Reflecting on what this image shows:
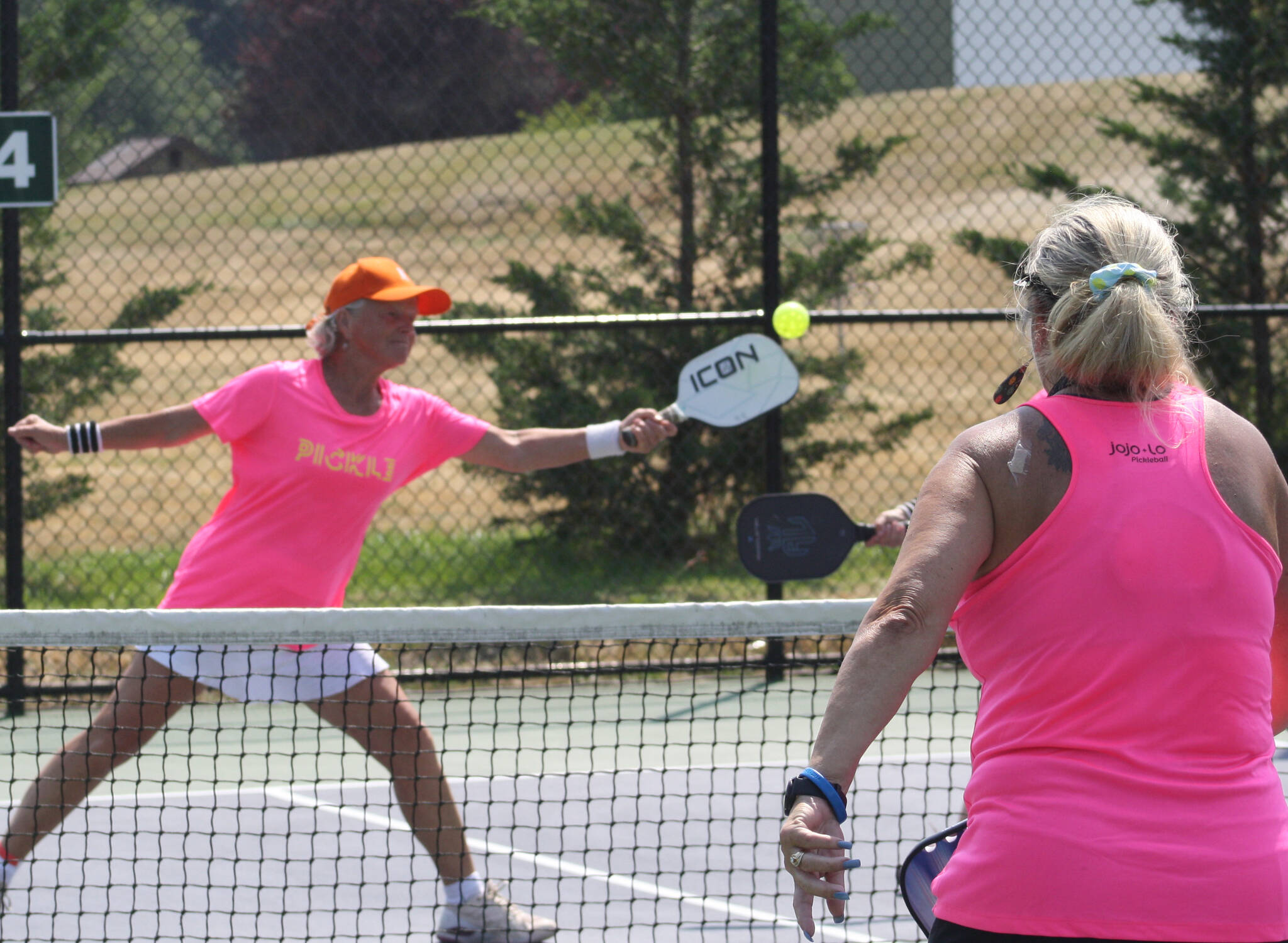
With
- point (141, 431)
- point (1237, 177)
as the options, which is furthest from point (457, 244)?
point (141, 431)

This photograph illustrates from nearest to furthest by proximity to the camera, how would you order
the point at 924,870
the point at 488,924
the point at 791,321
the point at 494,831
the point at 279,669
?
1. the point at 924,870
2. the point at 488,924
3. the point at 279,669
4. the point at 494,831
5. the point at 791,321

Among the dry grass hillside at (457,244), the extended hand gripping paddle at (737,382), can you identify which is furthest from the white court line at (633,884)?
the dry grass hillside at (457,244)

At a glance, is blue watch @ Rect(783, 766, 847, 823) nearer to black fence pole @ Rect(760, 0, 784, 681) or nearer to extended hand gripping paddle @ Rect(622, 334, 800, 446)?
extended hand gripping paddle @ Rect(622, 334, 800, 446)

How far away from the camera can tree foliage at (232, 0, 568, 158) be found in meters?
10.1

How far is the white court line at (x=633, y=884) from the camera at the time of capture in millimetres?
3775

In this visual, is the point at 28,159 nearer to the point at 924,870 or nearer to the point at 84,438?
the point at 84,438

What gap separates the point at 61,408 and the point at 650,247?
3.03 metres

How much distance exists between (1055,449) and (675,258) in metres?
6.11

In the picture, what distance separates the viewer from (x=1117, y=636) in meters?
1.68

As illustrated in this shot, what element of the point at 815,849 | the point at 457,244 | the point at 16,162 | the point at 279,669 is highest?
the point at 16,162

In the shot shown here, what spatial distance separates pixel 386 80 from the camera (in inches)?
456

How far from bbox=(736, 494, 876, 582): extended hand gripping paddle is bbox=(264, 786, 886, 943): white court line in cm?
96

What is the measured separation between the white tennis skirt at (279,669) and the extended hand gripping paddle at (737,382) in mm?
1146

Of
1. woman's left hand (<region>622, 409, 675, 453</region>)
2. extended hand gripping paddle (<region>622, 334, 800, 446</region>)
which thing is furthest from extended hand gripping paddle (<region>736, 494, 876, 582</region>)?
extended hand gripping paddle (<region>622, 334, 800, 446</region>)
